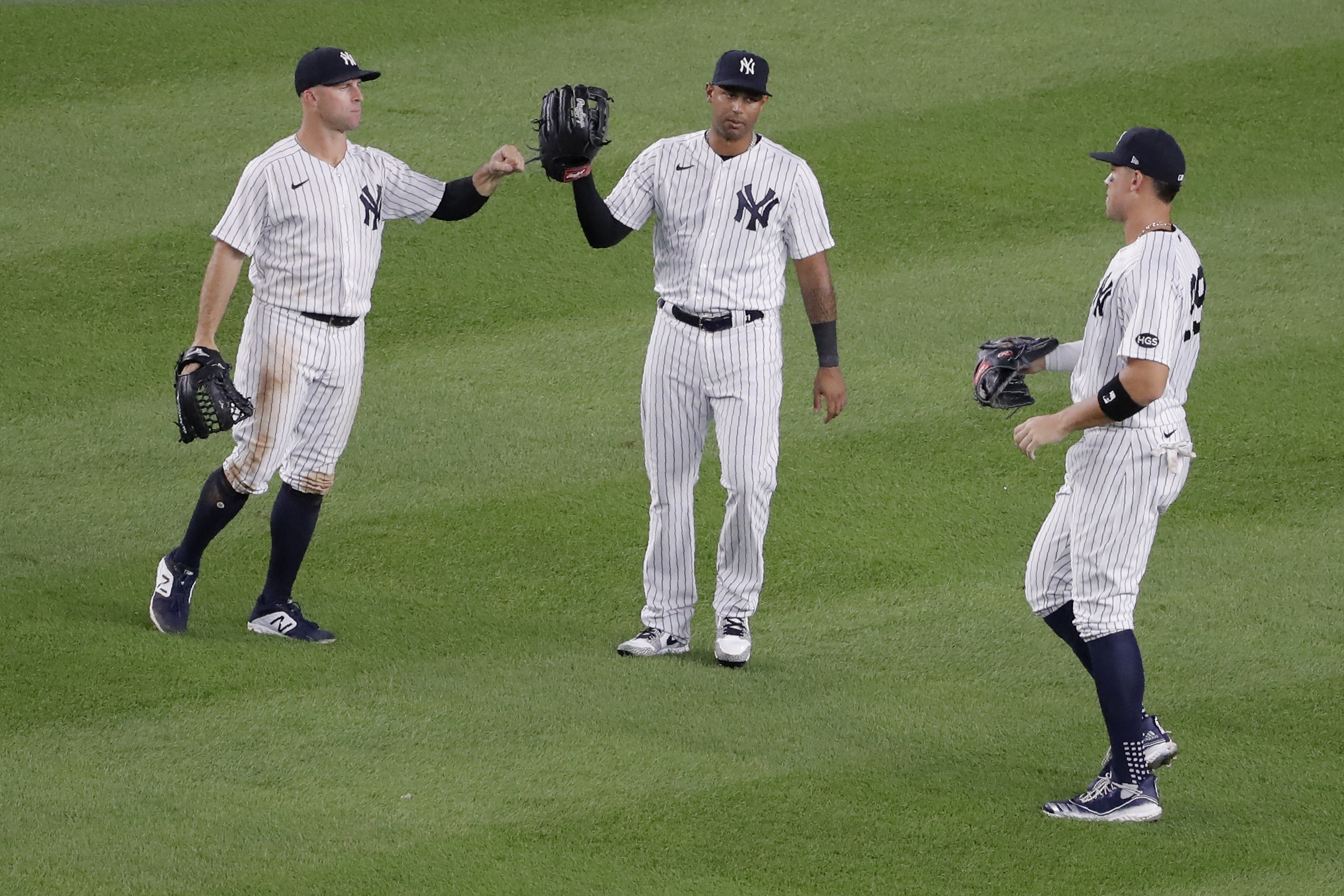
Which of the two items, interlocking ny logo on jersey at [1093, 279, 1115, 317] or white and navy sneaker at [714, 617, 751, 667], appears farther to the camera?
white and navy sneaker at [714, 617, 751, 667]

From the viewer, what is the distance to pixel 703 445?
17.2ft

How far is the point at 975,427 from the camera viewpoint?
277 inches

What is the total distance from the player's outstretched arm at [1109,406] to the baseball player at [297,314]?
6.59 ft

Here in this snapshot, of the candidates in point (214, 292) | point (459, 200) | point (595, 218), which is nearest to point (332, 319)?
point (214, 292)

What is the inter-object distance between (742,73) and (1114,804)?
7.91 feet

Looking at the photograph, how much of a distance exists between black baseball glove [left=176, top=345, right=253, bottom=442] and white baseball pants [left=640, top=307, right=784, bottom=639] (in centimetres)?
129

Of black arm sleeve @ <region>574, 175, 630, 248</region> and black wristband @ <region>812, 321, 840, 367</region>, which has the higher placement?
black arm sleeve @ <region>574, 175, 630, 248</region>

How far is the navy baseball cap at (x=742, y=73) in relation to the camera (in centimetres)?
494

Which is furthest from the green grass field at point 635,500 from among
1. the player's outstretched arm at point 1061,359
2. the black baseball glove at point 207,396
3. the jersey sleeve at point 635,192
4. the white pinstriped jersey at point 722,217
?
the jersey sleeve at point 635,192

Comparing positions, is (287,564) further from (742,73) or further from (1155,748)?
(1155,748)

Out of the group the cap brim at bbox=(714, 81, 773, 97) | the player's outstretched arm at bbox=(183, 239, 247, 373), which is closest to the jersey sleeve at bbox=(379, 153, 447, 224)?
the player's outstretched arm at bbox=(183, 239, 247, 373)

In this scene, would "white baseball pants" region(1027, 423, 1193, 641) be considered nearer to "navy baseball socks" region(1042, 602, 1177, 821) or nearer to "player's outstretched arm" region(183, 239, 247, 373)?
"navy baseball socks" region(1042, 602, 1177, 821)

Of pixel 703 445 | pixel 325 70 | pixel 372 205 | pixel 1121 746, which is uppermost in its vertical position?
pixel 325 70

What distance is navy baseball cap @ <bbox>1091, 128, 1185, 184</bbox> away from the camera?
13.6 ft
